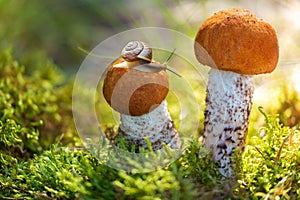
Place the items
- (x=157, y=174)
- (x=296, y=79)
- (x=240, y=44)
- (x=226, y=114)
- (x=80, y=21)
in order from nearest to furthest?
(x=157, y=174)
(x=240, y=44)
(x=226, y=114)
(x=296, y=79)
(x=80, y=21)

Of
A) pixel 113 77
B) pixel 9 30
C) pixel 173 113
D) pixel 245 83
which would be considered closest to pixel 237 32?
pixel 245 83

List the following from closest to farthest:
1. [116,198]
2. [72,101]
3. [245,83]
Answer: [116,198] < [245,83] < [72,101]

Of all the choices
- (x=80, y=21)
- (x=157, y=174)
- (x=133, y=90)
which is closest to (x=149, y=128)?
(x=133, y=90)

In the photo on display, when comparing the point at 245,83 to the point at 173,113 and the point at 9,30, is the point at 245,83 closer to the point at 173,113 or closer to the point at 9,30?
the point at 173,113

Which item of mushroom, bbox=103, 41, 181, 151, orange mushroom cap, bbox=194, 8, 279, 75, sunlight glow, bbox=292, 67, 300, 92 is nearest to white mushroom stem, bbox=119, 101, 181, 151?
mushroom, bbox=103, 41, 181, 151

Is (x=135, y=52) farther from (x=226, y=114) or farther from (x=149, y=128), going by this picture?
(x=226, y=114)

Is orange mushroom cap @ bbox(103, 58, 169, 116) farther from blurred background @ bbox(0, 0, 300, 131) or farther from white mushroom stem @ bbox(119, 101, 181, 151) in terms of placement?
blurred background @ bbox(0, 0, 300, 131)
